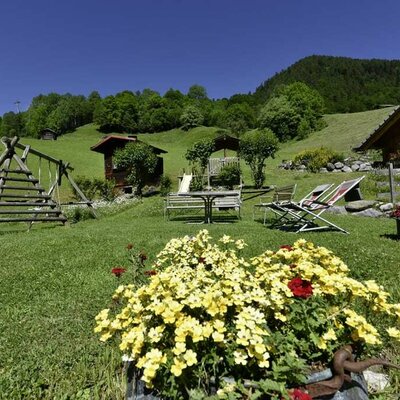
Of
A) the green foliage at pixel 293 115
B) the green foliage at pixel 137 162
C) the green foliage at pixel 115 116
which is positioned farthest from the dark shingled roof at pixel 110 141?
the green foliage at pixel 115 116

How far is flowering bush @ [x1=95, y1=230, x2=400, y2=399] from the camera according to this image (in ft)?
5.64

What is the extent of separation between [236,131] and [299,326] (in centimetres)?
5913

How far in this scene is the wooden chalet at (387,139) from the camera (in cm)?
1700

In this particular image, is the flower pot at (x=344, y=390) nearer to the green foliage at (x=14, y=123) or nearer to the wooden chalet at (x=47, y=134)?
the wooden chalet at (x=47, y=134)

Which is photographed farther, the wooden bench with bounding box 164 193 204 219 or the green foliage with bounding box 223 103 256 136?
the green foliage with bounding box 223 103 256 136

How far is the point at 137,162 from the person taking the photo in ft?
75.9

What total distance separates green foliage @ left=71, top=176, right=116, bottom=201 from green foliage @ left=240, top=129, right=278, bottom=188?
9198 millimetres

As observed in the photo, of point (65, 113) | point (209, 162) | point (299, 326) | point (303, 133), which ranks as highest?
point (65, 113)

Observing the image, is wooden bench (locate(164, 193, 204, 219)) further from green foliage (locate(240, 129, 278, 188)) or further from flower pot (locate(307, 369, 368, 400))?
flower pot (locate(307, 369, 368, 400))

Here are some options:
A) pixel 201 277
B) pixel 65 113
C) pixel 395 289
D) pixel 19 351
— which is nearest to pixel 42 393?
pixel 19 351

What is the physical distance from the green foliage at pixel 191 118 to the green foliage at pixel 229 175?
48825 mm

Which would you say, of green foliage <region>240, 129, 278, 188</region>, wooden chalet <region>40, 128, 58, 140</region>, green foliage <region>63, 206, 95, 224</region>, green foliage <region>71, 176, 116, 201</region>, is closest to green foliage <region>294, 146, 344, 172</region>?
green foliage <region>240, 129, 278, 188</region>

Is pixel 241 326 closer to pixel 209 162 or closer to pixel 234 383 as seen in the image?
pixel 234 383

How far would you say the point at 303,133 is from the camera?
55188mm
